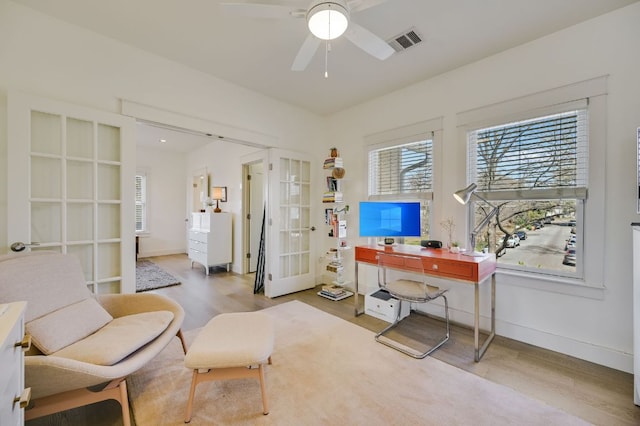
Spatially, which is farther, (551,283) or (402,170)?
(402,170)

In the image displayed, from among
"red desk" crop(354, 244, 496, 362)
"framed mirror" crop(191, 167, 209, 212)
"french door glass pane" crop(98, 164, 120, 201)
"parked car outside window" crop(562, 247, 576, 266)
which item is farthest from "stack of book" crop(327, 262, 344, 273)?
"framed mirror" crop(191, 167, 209, 212)

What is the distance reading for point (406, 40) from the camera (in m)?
2.34

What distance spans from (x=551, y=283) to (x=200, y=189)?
663 cm

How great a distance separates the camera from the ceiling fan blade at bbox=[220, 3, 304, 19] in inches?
60.1

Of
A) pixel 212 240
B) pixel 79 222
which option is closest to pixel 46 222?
pixel 79 222

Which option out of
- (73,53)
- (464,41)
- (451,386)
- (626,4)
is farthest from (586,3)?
(73,53)

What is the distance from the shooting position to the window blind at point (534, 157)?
220 centimetres

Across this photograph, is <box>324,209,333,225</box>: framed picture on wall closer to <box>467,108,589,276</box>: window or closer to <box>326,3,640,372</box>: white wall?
<box>326,3,640,372</box>: white wall

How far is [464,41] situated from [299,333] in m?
3.08

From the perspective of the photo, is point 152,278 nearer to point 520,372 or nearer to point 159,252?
point 159,252

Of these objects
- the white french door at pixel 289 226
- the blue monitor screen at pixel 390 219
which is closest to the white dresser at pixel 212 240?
the white french door at pixel 289 226

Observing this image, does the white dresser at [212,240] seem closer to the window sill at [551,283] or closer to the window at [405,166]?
the window at [405,166]

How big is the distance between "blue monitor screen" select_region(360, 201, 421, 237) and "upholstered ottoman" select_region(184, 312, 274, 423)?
169 centimetres

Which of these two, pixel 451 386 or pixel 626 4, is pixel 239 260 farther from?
pixel 626 4
